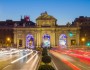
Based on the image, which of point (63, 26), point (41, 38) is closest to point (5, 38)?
point (41, 38)

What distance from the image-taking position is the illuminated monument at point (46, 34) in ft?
466

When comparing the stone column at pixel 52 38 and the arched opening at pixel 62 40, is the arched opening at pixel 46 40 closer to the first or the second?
the stone column at pixel 52 38

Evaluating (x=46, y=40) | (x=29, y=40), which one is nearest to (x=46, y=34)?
(x=46, y=40)

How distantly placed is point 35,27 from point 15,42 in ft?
35.5

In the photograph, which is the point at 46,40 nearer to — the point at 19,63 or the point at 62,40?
the point at 62,40

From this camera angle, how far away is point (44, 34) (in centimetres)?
14462

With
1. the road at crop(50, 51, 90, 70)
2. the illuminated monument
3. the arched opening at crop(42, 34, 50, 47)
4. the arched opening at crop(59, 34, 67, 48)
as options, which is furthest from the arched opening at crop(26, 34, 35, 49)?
the road at crop(50, 51, 90, 70)

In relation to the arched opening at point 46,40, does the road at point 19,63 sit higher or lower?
lower

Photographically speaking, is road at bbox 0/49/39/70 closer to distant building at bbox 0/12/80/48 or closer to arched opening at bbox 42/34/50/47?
arched opening at bbox 42/34/50/47

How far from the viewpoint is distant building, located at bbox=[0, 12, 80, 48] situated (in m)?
142

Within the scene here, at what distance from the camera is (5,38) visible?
14562 cm

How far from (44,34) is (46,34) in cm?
91

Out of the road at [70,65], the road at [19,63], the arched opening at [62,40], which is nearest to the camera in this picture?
the road at [19,63]

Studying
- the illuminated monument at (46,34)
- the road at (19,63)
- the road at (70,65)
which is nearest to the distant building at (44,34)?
the illuminated monument at (46,34)
